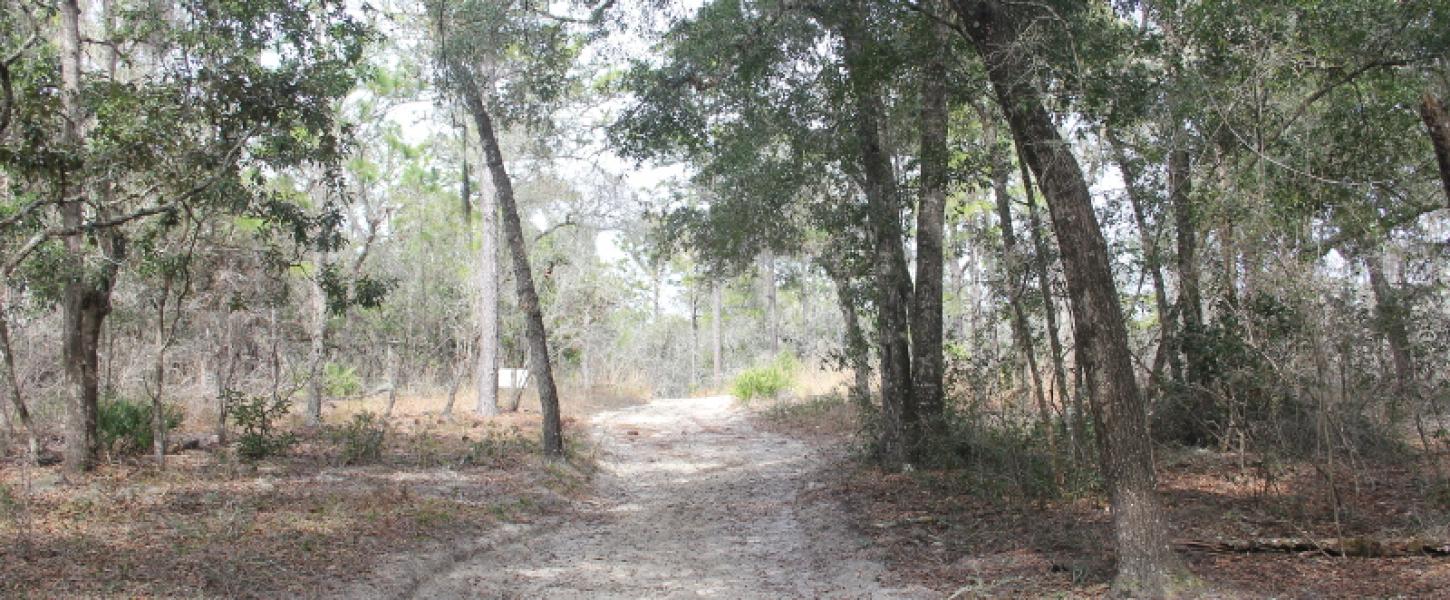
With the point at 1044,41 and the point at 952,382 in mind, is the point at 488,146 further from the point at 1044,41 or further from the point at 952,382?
the point at 1044,41

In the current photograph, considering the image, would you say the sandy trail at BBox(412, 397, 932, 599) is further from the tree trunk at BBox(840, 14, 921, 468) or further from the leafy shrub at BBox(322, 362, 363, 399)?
the leafy shrub at BBox(322, 362, 363, 399)

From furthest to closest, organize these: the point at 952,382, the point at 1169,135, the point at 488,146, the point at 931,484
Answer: the point at 488,146 < the point at 952,382 < the point at 931,484 < the point at 1169,135

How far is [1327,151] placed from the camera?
8.31 m

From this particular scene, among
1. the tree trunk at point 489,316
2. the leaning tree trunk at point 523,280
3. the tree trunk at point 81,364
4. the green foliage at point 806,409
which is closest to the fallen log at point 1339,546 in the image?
the leaning tree trunk at point 523,280

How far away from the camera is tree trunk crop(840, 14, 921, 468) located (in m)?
11.0

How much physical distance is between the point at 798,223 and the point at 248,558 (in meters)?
8.69

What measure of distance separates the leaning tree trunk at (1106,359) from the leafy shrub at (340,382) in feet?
68.1

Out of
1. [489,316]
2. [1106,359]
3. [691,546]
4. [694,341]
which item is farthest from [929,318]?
[694,341]

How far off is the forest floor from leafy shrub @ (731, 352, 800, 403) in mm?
13742

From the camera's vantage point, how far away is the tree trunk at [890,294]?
11.0 metres

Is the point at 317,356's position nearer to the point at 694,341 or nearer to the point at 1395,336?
the point at 1395,336

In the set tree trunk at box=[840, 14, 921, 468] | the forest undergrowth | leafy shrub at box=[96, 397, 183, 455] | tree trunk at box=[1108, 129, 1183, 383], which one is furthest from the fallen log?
leafy shrub at box=[96, 397, 183, 455]

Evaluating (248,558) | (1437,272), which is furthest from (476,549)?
(1437,272)

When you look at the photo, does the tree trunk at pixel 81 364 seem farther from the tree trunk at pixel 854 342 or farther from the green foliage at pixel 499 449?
the tree trunk at pixel 854 342
